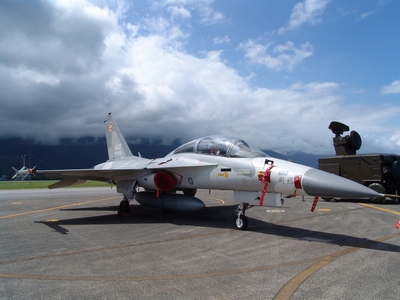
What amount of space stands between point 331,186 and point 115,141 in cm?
1199

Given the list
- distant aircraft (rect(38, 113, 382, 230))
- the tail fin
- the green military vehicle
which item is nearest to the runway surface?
distant aircraft (rect(38, 113, 382, 230))

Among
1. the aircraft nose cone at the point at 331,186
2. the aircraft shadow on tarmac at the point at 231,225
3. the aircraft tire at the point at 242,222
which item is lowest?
the aircraft shadow on tarmac at the point at 231,225

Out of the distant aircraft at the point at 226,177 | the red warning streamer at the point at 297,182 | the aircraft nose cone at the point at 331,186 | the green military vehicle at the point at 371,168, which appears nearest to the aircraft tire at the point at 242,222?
the distant aircraft at the point at 226,177

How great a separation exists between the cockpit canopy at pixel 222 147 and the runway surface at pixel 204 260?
2.09 meters

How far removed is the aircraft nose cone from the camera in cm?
575

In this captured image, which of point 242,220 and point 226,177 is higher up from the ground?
point 226,177

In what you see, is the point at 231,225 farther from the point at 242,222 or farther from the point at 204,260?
the point at 204,260

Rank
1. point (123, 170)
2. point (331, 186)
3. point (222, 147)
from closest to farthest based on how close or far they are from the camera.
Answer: point (331, 186) < point (222, 147) < point (123, 170)

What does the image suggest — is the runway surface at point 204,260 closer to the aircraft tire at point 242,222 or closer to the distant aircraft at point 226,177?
the aircraft tire at point 242,222

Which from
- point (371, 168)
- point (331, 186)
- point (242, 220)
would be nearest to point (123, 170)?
point (242, 220)

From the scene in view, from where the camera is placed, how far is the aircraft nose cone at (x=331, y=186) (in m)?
5.75

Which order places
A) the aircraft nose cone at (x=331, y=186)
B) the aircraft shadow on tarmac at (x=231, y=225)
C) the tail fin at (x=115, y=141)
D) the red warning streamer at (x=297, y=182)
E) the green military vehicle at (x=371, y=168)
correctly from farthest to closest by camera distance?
the tail fin at (x=115, y=141), the green military vehicle at (x=371, y=168), the red warning streamer at (x=297, y=182), the aircraft shadow on tarmac at (x=231, y=225), the aircraft nose cone at (x=331, y=186)

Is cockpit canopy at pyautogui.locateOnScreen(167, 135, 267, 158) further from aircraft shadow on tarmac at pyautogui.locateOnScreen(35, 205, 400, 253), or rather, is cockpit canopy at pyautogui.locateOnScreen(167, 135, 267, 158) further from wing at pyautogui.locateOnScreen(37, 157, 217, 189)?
aircraft shadow on tarmac at pyautogui.locateOnScreen(35, 205, 400, 253)

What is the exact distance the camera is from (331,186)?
607 cm
